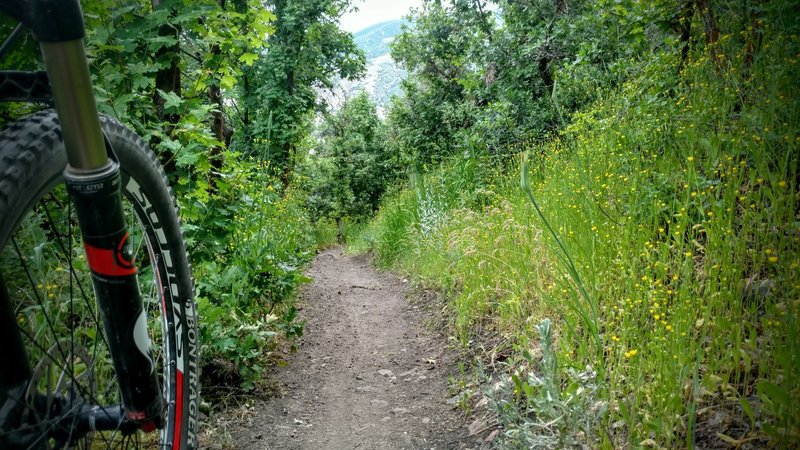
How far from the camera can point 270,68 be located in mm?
17844

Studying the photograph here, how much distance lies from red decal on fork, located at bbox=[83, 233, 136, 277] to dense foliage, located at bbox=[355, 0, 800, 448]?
1249 millimetres

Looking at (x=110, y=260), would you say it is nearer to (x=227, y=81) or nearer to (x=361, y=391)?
(x=361, y=391)

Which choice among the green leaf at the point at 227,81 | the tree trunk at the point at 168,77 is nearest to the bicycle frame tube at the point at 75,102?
the tree trunk at the point at 168,77

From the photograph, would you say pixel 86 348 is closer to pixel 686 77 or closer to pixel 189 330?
pixel 189 330

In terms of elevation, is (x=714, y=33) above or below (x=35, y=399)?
above

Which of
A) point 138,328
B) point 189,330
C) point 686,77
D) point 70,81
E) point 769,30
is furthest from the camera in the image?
point 686,77

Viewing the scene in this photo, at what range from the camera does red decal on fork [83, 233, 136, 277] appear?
53.2 inches

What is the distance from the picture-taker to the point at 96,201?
4.28 feet

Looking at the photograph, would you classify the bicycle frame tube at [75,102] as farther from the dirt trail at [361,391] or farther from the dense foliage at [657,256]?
the dirt trail at [361,391]

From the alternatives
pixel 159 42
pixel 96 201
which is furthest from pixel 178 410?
pixel 159 42

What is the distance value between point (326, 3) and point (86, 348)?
18581mm

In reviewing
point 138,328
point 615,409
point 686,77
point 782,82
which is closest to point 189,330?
point 138,328

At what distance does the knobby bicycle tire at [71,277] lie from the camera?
126 cm

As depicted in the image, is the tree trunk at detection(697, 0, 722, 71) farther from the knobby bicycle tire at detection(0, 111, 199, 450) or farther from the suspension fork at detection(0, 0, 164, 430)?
the suspension fork at detection(0, 0, 164, 430)
